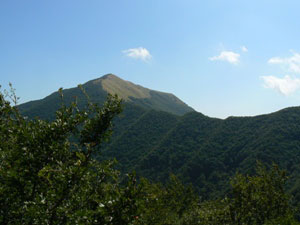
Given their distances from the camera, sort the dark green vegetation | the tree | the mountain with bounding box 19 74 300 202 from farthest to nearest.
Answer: the mountain with bounding box 19 74 300 202, the tree, the dark green vegetation

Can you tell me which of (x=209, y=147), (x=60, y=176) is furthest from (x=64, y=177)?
(x=209, y=147)

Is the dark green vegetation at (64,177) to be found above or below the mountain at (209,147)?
above

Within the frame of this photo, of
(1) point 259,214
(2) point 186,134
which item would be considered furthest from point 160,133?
(1) point 259,214

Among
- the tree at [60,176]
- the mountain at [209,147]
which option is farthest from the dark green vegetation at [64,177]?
the mountain at [209,147]

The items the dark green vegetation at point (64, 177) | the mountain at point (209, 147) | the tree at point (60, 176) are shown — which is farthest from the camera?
the mountain at point (209, 147)

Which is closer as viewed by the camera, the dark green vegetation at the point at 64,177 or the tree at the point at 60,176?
the dark green vegetation at the point at 64,177

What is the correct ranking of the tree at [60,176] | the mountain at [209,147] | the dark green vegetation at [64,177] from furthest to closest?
the mountain at [209,147]
the tree at [60,176]
the dark green vegetation at [64,177]

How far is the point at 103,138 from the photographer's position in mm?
10547

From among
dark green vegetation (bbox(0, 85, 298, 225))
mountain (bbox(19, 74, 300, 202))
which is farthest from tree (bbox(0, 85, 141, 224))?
mountain (bbox(19, 74, 300, 202))

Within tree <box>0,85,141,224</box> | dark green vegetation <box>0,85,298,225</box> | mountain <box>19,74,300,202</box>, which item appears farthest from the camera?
mountain <box>19,74,300,202</box>

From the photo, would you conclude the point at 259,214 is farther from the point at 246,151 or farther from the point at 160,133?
the point at 160,133

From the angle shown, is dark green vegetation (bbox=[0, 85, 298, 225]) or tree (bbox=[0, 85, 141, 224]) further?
tree (bbox=[0, 85, 141, 224])

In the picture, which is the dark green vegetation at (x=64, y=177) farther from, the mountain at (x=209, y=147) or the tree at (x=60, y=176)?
the mountain at (x=209, y=147)

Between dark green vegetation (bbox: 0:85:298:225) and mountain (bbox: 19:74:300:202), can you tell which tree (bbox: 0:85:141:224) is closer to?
dark green vegetation (bbox: 0:85:298:225)
